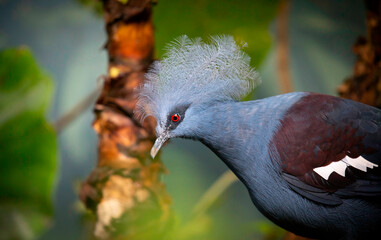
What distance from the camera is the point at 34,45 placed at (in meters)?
1.88

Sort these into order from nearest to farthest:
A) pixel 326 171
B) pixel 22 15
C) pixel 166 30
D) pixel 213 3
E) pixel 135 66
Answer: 1. pixel 326 171
2. pixel 135 66
3. pixel 166 30
4. pixel 213 3
5. pixel 22 15

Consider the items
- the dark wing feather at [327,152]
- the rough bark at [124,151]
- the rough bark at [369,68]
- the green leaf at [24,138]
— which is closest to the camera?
the dark wing feather at [327,152]

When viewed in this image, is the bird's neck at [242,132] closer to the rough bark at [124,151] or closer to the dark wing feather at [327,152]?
the dark wing feather at [327,152]

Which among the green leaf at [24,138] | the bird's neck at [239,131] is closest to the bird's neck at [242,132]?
the bird's neck at [239,131]

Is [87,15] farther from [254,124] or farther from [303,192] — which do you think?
[303,192]

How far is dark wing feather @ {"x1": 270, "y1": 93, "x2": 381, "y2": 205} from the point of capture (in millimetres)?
839

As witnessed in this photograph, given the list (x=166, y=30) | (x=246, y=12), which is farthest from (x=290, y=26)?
(x=166, y=30)

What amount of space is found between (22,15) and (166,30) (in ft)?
3.05

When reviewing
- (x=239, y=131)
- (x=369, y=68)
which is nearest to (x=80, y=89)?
(x=239, y=131)

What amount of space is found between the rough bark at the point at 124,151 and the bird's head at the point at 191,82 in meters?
0.24

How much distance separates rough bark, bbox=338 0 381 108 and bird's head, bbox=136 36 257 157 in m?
0.69

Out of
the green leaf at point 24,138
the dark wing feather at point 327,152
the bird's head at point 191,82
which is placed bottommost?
the green leaf at point 24,138

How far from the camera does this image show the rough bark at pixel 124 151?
114 centimetres

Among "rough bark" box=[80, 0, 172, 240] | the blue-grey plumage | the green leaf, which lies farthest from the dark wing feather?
the green leaf
